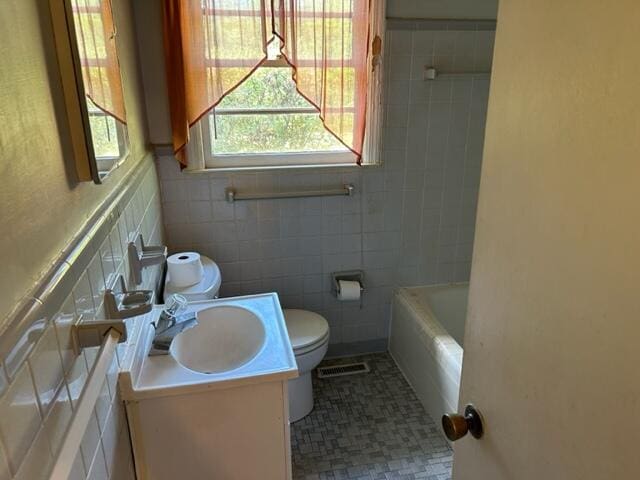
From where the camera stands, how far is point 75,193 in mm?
938

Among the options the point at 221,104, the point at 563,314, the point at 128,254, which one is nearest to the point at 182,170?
the point at 221,104

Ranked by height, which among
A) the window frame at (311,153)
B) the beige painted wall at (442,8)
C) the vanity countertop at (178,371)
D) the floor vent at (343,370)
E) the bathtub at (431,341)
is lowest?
the floor vent at (343,370)

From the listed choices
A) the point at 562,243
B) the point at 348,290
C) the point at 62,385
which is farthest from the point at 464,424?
the point at 348,290

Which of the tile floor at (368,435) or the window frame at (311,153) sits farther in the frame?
the window frame at (311,153)

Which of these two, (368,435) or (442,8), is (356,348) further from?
(442,8)

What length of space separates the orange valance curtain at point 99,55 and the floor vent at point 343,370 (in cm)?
166

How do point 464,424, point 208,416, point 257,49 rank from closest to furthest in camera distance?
point 464,424
point 208,416
point 257,49

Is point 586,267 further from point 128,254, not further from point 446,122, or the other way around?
point 446,122

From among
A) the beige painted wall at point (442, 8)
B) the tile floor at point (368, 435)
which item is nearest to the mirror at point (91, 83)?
the beige painted wall at point (442, 8)

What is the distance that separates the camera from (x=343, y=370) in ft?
8.55

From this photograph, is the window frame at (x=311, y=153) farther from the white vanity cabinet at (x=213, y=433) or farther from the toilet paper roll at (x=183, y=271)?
the white vanity cabinet at (x=213, y=433)

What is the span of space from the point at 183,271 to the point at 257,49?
1.01 meters

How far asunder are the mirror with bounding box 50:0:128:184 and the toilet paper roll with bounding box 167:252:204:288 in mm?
558

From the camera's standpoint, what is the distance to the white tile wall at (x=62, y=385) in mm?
609
